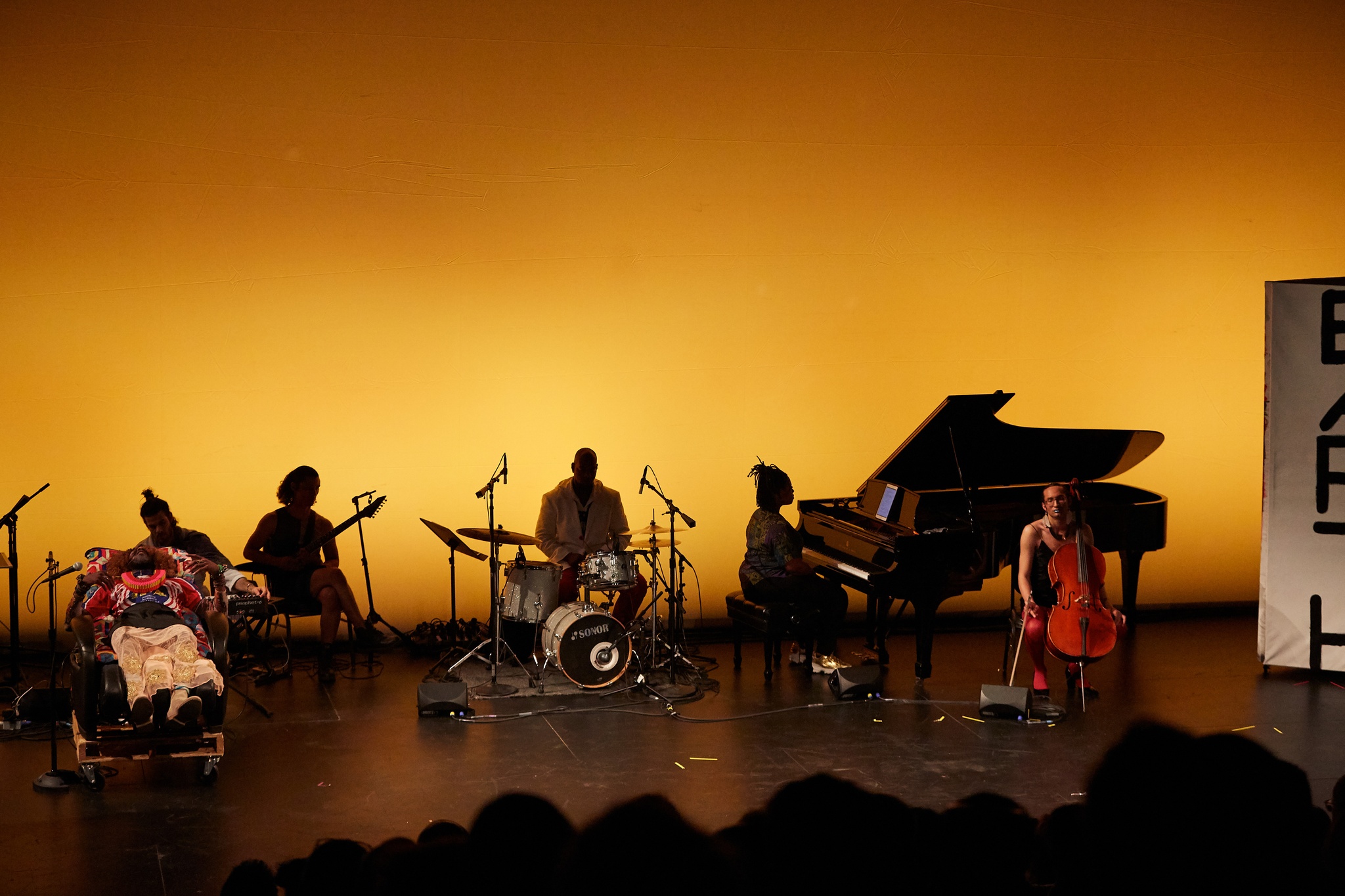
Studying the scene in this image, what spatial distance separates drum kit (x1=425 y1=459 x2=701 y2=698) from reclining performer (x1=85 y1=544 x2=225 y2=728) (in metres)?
1.32

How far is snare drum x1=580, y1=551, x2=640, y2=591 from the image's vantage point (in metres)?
6.75

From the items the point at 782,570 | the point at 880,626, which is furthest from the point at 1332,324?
the point at 782,570

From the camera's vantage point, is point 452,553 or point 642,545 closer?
point 642,545

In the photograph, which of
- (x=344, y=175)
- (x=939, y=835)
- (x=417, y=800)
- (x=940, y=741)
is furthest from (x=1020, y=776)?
(x=344, y=175)

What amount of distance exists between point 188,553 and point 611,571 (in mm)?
2081

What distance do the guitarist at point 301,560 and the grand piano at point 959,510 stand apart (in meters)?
2.74

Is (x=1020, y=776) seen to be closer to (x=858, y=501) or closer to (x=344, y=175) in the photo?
(x=858, y=501)

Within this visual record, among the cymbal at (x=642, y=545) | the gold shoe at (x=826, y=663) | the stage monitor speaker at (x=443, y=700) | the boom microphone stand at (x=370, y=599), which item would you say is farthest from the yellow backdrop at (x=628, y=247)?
the stage monitor speaker at (x=443, y=700)

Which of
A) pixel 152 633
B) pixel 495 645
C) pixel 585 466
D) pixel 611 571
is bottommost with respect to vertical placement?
pixel 495 645

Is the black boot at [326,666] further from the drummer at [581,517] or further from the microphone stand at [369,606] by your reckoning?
the drummer at [581,517]

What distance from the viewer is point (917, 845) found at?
2.17 metres

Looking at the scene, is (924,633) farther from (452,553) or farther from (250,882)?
(250,882)

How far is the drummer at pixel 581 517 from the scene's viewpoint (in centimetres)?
755

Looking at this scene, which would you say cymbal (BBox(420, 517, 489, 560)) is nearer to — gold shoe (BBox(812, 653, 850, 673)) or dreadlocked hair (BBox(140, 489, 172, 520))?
dreadlocked hair (BBox(140, 489, 172, 520))
